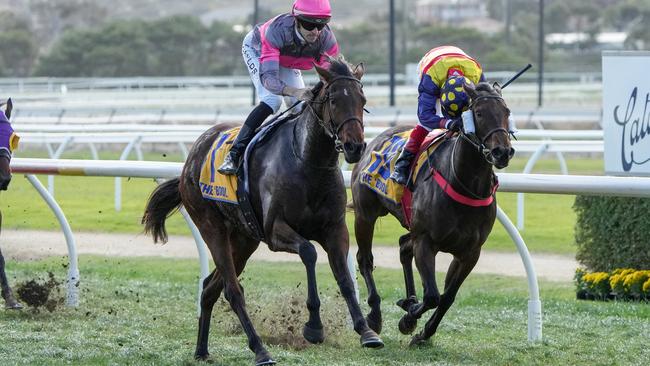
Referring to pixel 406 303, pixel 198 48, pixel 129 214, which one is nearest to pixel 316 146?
pixel 406 303

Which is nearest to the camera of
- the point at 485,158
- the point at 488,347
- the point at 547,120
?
the point at 485,158

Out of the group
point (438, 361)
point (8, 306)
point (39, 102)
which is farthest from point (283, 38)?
point (39, 102)

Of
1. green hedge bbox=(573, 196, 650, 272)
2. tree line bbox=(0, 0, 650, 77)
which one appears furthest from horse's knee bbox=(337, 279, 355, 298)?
tree line bbox=(0, 0, 650, 77)

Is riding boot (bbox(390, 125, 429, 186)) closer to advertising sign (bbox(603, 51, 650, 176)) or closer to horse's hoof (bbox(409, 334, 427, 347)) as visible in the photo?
horse's hoof (bbox(409, 334, 427, 347))

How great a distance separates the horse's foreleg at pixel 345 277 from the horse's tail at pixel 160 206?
1.43 meters

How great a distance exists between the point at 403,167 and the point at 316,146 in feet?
3.47

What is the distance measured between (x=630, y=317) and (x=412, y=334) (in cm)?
139

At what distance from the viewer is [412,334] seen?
260 inches

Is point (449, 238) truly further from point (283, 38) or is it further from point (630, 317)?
point (630, 317)

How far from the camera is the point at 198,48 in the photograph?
51.3 meters

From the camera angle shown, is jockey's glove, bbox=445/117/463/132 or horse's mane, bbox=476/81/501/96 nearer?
horse's mane, bbox=476/81/501/96

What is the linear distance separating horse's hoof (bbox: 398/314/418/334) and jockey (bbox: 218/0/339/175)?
1132 mm

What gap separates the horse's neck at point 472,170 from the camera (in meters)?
5.75

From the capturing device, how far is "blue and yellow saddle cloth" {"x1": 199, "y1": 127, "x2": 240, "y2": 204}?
5.82 metres
